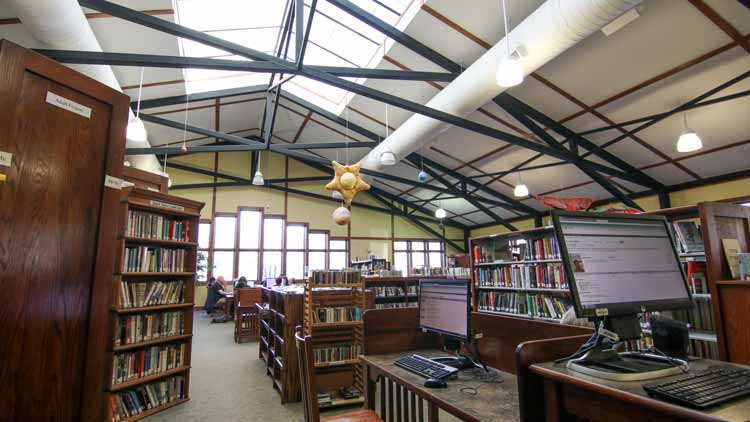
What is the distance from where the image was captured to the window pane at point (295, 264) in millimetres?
12405

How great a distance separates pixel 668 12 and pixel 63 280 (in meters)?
5.82

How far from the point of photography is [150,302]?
3654 millimetres

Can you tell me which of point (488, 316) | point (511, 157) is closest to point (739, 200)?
point (511, 157)

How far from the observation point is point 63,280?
133cm

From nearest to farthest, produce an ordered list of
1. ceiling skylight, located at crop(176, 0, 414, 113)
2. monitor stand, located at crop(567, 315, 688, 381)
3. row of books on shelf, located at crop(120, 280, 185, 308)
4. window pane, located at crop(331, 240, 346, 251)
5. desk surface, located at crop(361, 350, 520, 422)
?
1. monitor stand, located at crop(567, 315, 688, 381)
2. desk surface, located at crop(361, 350, 520, 422)
3. row of books on shelf, located at crop(120, 280, 185, 308)
4. ceiling skylight, located at crop(176, 0, 414, 113)
5. window pane, located at crop(331, 240, 346, 251)

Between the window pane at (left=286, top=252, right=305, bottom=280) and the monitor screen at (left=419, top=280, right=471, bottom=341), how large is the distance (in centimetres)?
1067

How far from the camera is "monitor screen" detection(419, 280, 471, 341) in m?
1.84

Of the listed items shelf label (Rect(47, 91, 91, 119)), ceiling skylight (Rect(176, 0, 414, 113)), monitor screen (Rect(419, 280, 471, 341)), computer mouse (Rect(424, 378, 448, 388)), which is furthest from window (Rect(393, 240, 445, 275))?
shelf label (Rect(47, 91, 91, 119))

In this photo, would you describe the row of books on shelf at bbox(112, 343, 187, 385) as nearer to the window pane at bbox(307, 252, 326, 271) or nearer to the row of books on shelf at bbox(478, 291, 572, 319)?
the row of books on shelf at bbox(478, 291, 572, 319)

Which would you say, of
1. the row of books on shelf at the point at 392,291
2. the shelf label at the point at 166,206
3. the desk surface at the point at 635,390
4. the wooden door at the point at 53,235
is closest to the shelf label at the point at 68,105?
the wooden door at the point at 53,235

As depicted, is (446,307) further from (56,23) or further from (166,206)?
(56,23)

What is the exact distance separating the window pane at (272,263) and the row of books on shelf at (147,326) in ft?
26.4

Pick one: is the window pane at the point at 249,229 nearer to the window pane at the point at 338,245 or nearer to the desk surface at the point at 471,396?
the window pane at the point at 338,245

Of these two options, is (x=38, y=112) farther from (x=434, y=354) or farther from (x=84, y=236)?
(x=434, y=354)
